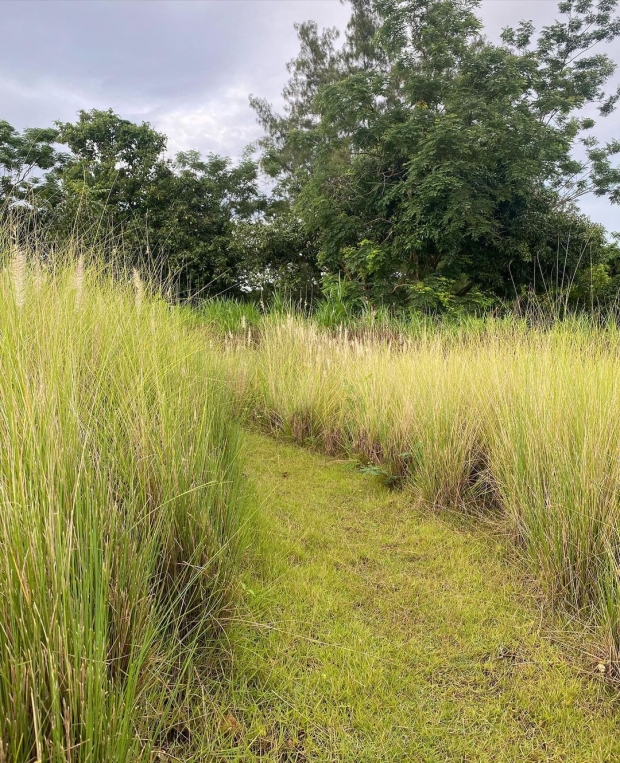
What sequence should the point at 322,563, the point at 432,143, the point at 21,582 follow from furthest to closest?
the point at 432,143
the point at 322,563
the point at 21,582

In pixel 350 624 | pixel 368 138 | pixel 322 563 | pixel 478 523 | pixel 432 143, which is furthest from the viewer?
pixel 368 138

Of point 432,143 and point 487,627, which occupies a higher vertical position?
point 432,143

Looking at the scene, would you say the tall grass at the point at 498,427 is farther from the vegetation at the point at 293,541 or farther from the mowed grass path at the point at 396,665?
the mowed grass path at the point at 396,665

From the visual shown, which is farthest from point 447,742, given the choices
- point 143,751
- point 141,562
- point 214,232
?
point 214,232

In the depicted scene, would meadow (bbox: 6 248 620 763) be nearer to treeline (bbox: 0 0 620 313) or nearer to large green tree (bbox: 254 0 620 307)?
treeline (bbox: 0 0 620 313)

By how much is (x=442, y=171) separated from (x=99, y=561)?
1202 cm

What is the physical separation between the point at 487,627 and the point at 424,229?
451 inches

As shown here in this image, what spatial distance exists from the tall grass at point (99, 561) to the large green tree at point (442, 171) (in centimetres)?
1092

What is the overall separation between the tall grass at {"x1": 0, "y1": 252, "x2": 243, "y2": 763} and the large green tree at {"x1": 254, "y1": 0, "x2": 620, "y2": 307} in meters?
10.9

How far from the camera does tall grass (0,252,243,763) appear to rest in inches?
34.3

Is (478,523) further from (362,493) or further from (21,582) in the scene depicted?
(21,582)

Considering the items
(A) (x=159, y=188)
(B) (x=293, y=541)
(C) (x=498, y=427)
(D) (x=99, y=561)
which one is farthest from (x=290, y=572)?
(A) (x=159, y=188)

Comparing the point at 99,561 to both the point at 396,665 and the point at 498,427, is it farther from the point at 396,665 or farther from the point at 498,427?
the point at 498,427

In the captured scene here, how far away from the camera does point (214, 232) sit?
16.8 meters
